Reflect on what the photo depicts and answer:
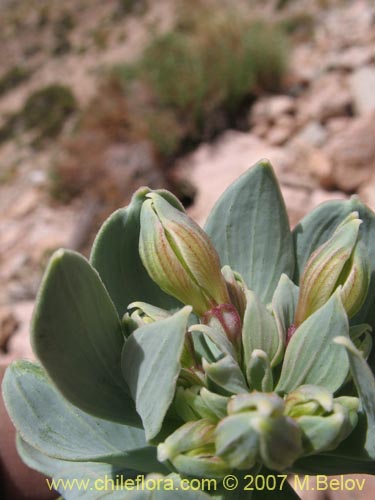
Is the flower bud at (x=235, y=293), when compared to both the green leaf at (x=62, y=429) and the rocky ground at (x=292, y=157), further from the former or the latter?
the rocky ground at (x=292, y=157)

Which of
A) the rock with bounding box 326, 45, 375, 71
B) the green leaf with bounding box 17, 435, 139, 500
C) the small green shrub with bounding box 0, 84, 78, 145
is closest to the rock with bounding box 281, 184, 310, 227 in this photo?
the rock with bounding box 326, 45, 375, 71

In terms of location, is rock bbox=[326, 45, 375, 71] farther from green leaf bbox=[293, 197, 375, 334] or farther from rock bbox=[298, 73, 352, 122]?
green leaf bbox=[293, 197, 375, 334]

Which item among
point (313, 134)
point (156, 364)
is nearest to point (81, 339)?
point (156, 364)

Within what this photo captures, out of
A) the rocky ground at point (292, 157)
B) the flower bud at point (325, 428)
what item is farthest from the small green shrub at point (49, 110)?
the flower bud at point (325, 428)

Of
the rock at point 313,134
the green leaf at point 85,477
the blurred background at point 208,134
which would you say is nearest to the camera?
the green leaf at point 85,477

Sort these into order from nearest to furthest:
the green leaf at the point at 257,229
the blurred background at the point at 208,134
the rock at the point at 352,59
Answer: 1. the green leaf at the point at 257,229
2. the blurred background at the point at 208,134
3. the rock at the point at 352,59

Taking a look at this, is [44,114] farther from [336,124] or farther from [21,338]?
[21,338]

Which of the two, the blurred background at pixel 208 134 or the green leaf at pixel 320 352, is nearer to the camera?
the green leaf at pixel 320 352
